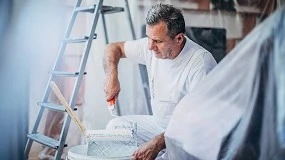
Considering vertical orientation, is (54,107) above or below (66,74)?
below

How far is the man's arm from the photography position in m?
1.78

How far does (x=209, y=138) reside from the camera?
1.20m

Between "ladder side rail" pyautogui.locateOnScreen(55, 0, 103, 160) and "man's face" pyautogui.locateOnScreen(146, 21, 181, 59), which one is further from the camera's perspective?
"ladder side rail" pyautogui.locateOnScreen(55, 0, 103, 160)

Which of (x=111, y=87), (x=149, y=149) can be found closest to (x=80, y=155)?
(x=149, y=149)

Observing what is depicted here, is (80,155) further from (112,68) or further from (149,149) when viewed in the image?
(112,68)

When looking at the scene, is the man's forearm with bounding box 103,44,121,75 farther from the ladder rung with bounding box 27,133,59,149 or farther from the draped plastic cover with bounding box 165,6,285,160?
the draped plastic cover with bounding box 165,6,285,160

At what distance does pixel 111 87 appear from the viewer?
70.5 inches

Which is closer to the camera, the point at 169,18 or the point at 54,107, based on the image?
the point at 169,18

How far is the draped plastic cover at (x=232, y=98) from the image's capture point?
100cm

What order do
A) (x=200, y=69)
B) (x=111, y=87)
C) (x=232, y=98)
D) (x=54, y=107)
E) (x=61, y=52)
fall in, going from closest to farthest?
(x=232, y=98), (x=200, y=69), (x=111, y=87), (x=54, y=107), (x=61, y=52)

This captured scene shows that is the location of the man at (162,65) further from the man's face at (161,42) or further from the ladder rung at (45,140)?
the ladder rung at (45,140)

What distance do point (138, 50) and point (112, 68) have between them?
0.70 ft

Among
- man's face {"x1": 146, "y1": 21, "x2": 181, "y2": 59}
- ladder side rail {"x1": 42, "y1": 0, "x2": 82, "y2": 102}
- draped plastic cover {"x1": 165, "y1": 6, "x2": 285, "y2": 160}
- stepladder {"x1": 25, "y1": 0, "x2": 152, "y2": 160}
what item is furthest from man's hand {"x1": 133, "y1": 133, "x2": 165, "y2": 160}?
ladder side rail {"x1": 42, "y1": 0, "x2": 82, "y2": 102}

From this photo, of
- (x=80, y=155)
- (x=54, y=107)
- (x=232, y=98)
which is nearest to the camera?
(x=232, y=98)
